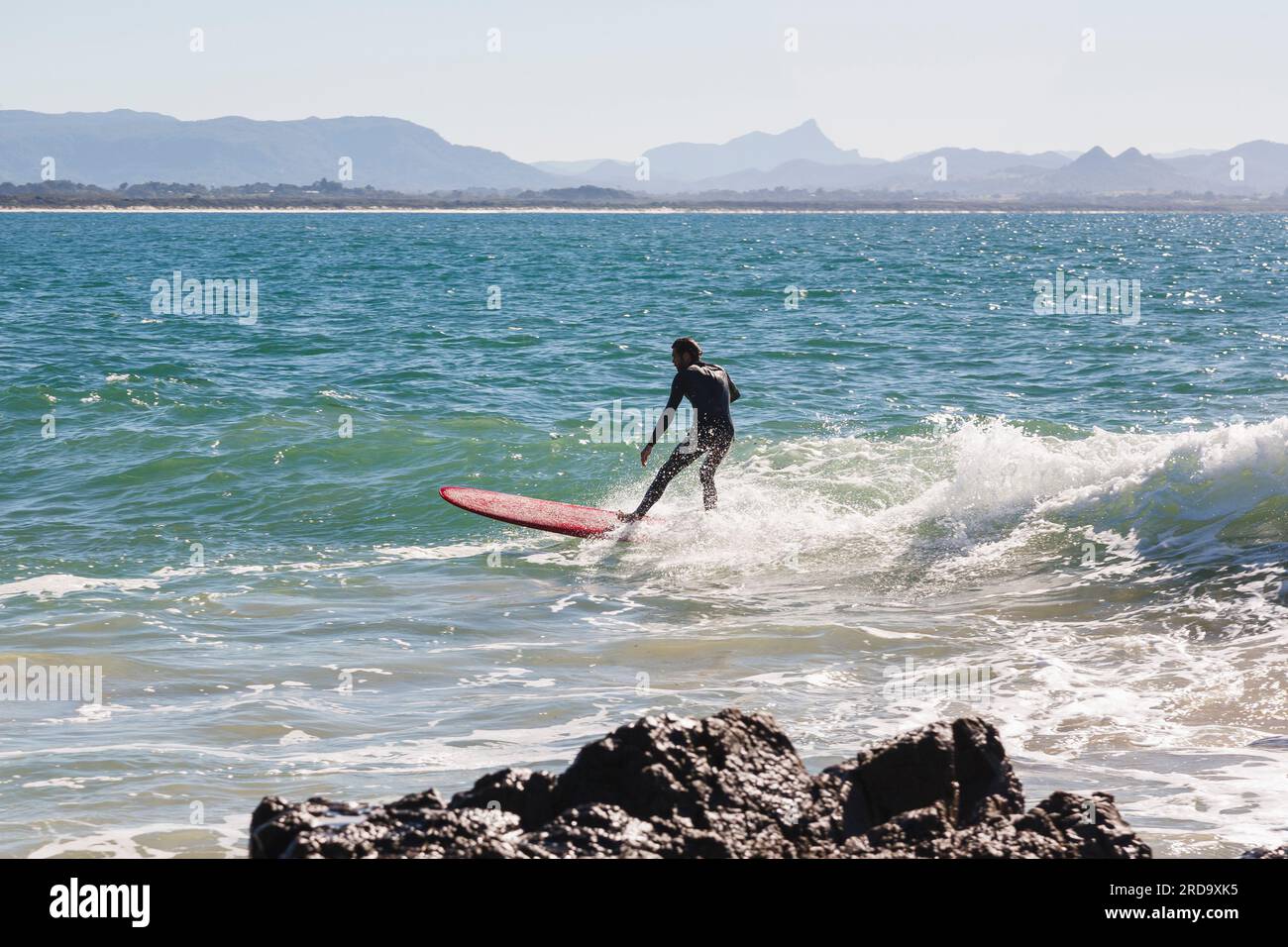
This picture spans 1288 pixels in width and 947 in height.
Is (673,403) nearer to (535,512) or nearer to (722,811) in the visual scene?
(535,512)

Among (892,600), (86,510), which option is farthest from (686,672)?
(86,510)

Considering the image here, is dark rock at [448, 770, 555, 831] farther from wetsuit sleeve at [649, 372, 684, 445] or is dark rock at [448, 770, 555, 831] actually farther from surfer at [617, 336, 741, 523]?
wetsuit sleeve at [649, 372, 684, 445]

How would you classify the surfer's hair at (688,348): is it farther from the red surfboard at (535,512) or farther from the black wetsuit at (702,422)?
the red surfboard at (535,512)

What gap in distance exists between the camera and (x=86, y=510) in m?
13.1

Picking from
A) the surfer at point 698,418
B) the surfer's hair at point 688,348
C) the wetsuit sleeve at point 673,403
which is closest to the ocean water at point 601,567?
the surfer at point 698,418

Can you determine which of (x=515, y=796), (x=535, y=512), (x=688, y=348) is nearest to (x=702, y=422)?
(x=688, y=348)

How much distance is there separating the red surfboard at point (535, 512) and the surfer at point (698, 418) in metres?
0.28

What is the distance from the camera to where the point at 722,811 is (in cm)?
414

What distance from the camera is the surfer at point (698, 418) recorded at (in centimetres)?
1156

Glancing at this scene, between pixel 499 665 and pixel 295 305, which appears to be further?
pixel 295 305

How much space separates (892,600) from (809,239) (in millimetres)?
73129

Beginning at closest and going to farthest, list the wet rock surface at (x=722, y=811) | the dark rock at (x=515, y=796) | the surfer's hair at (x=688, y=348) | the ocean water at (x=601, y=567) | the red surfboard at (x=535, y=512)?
the wet rock surface at (x=722, y=811) → the dark rock at (x=515, y=796) → the ocean water at (x=601, y=567) → the surfer's hair at (x=688, y=348) → the red surfboard at (x=535, y=512)

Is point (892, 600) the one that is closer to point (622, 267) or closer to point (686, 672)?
point (686, 672)
